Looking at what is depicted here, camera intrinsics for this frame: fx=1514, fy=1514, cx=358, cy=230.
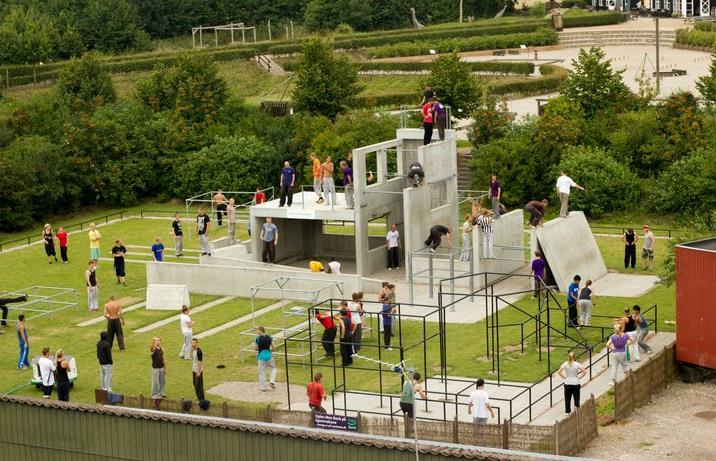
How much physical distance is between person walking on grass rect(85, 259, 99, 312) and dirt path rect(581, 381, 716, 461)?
55.4 ft

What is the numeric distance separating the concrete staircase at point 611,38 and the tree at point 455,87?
93.6 ft

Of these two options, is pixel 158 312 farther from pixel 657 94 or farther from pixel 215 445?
pixel 657 94

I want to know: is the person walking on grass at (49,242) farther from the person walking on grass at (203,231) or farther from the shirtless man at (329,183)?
the shirtless man at (329,183)

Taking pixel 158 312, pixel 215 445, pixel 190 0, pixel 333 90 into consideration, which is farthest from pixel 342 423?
pixel 190 0

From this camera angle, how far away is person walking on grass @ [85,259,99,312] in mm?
42156

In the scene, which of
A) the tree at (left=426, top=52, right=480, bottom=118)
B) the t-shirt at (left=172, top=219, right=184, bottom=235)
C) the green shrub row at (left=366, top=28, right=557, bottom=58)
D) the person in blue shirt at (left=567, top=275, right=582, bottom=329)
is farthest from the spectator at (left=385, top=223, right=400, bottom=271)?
the green shrub row at (left=366, top=28, right=557, bottom=58)

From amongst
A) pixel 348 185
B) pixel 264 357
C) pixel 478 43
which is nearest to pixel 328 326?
pixel 264 357

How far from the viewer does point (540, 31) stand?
3735 inches

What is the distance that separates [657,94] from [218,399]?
34.7 metres

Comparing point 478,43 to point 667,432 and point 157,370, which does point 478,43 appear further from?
point 667,432

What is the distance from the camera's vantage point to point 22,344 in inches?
1467

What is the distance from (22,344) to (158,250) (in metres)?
Result: 9.88

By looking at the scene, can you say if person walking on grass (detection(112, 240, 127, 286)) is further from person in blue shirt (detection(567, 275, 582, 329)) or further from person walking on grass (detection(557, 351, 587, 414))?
person walking on grass (detection(557, 351, 587, 414))

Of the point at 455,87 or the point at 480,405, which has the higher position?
the point at 455,87
